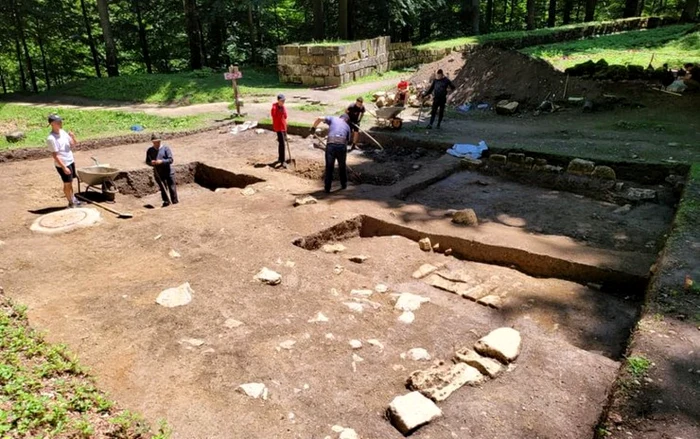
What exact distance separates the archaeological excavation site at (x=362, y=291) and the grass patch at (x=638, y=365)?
0.27 ft

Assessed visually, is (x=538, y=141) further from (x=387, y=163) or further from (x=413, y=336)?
(x=413, y=336)

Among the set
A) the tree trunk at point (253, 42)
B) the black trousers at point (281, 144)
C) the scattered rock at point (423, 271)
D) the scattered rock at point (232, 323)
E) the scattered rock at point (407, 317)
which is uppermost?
the tree trunk at point (253, 42)

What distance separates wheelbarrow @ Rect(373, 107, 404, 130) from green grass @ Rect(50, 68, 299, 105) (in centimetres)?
807

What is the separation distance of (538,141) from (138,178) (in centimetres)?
959

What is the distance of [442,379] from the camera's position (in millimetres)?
4227

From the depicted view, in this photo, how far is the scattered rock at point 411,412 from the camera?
3.72m

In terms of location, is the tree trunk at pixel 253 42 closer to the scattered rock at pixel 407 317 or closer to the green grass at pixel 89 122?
the green grass at pixel 89 122

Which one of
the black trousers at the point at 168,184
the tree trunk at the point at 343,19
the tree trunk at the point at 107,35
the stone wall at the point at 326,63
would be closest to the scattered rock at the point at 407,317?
the black trousers at the point at 168,184

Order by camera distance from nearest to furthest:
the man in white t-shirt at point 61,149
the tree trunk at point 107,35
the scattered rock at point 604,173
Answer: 1. the man in white t-shirt at point 61,149
2. the scattered rock at point 604,173
3. the tree trunk at point 107,35

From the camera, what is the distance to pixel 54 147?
8.04 metres

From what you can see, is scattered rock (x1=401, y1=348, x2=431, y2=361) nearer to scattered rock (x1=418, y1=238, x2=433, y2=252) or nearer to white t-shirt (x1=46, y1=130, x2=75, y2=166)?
scattered rock (x1=418, y1=238, x2=433, y2=252)

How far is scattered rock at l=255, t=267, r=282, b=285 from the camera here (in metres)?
5.96

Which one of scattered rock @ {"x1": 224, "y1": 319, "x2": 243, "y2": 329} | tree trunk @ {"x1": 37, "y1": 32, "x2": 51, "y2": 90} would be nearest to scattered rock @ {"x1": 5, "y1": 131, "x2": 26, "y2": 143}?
scattered rock @ {"x1": 224, "y1": 319, "x2": 243, "y2": 329}

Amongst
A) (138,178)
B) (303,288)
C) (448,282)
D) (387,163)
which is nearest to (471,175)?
(387,163)
